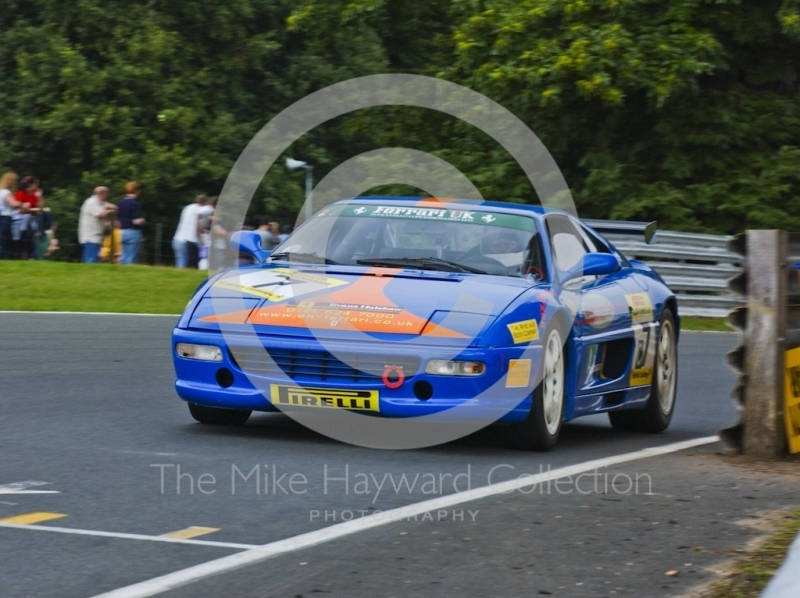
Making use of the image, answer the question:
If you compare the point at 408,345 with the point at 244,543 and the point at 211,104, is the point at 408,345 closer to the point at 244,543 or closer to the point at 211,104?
the point at 244,543

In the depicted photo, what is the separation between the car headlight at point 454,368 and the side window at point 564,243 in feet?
4.45

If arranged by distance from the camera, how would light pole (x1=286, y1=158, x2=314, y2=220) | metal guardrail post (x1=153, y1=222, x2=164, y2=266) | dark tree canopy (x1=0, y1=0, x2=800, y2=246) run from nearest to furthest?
dark tree canopy (x1=0, y1=0, x2=800, y2=246) → light pole (x1=286, y1=158, x2=314, y2=220) → metal guardrail post (x1=153, y1=222, x2=164, y2=266)

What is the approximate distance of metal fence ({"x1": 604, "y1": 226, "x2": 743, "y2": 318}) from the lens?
21.7 m

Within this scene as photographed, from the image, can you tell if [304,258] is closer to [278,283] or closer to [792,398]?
[278,283]

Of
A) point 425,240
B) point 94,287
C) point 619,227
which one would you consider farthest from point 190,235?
point 425,240

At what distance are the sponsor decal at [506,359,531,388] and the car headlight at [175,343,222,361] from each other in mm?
1580

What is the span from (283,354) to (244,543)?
2.38 m

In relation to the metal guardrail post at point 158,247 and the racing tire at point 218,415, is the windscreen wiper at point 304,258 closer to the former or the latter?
the racing tire at point 218,415

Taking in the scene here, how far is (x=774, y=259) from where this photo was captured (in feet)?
24.9

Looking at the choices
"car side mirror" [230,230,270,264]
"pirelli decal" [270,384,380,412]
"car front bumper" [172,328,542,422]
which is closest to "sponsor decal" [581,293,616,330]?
"car front bumper" [172,328,542,422]

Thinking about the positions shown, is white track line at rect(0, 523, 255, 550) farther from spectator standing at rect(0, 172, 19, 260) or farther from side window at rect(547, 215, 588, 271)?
spectator standing at rect(0, 172, 19, 260)

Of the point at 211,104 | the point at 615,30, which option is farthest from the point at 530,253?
the point at 211,104

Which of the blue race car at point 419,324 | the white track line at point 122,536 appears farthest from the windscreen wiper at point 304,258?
the white track line at point 122,536

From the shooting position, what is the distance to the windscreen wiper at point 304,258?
8393mm
